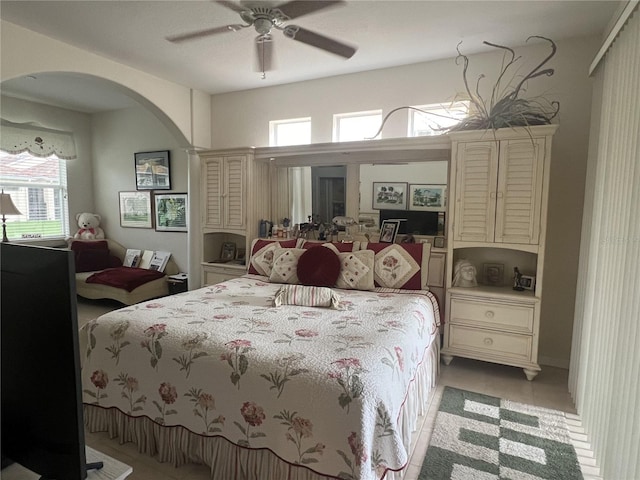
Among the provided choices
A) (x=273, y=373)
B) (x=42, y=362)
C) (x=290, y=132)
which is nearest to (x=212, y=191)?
(x=290, y=132)

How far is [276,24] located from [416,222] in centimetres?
209

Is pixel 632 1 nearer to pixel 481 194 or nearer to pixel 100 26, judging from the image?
pixel 481 194

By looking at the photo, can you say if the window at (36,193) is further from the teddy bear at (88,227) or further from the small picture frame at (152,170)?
the small picture frame at (152,170)

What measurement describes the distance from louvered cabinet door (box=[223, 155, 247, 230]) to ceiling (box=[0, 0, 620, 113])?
0.93 meters

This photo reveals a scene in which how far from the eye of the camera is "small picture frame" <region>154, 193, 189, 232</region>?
5094 millimetres

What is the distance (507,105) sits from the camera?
281 cm

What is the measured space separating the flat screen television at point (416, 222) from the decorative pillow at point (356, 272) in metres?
0.60

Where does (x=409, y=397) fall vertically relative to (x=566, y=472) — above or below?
above

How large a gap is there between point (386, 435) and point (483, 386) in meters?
1.70

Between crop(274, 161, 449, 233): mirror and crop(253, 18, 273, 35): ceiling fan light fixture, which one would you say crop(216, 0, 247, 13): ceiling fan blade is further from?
crop(274, 161, 449, 233): mirror

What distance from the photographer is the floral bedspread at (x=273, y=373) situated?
1450 mm

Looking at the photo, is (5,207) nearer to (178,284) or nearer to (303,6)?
(178,284)

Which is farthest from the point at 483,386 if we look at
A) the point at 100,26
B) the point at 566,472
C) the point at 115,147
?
the point at 115,147

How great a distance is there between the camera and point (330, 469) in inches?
56.8
